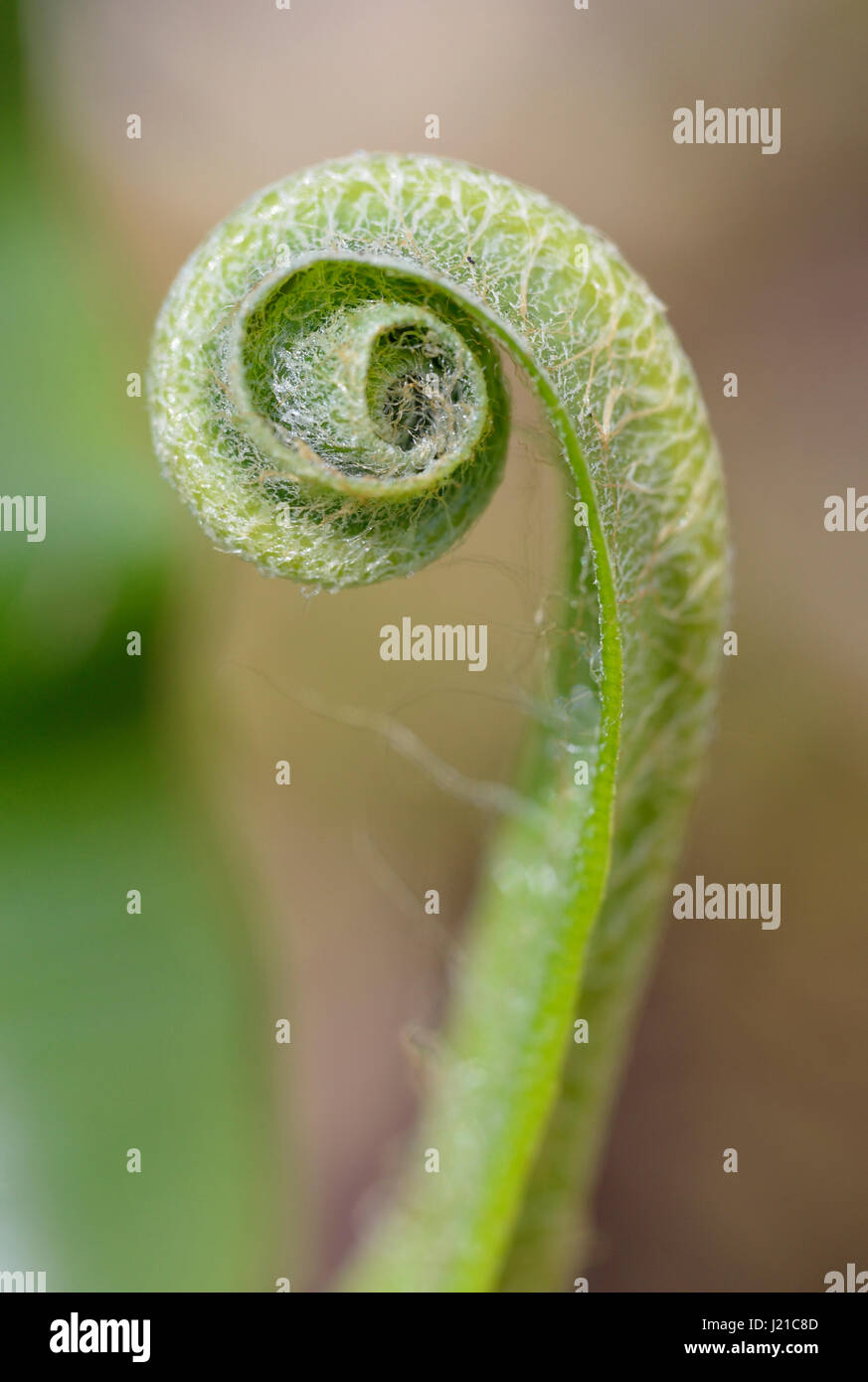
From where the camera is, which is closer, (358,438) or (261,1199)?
(358,438)

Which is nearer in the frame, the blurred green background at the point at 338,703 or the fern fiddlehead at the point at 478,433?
the fern fiddlehead at the point at 478,433

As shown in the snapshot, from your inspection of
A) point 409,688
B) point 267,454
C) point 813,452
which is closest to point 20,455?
point 409,688

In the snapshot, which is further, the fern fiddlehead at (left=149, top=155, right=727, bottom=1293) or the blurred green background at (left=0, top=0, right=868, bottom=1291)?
the blurred green background at (left=0, top=0, right=868, bottom=1291)

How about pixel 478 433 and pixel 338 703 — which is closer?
pixel 478 433

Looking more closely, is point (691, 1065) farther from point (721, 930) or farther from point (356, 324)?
point (356, 324)
